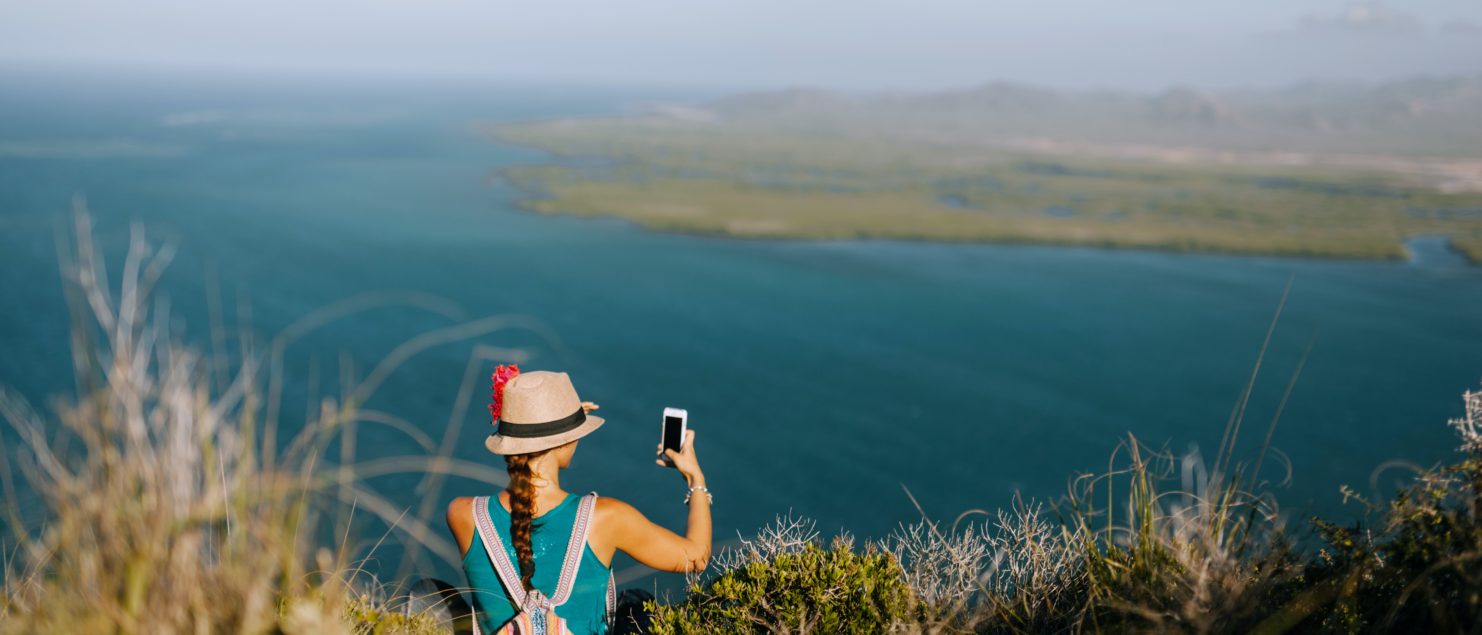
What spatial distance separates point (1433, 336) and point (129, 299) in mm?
38486

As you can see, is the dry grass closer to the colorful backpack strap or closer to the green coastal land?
the colorful backpack strap

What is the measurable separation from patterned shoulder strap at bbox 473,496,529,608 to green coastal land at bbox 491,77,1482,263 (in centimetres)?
4304

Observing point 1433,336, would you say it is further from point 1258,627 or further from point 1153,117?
point 1153,117

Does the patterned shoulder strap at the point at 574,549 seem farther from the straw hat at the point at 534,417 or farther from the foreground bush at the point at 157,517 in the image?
the foreground bush at the point at 157,517

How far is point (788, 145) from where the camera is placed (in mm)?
105125

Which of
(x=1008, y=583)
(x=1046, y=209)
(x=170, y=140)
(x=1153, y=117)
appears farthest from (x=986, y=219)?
(x=1153, y=117)

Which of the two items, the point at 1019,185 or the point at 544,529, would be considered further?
the point at 1019,185

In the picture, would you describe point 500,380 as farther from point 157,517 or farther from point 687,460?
point 157,517

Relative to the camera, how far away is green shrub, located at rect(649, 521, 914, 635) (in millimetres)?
3035

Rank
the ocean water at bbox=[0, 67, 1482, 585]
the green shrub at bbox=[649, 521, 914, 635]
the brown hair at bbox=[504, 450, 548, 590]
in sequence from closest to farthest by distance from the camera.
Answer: the brown hair at bbox=[504, 450, 548, 590] < the green shrub at bbox=[649, 521, 914, 635] < the ocean water at bbox=[0, 67, 1482, 585]

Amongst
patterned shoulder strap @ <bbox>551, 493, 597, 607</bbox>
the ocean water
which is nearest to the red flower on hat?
patterned shoulder strap @ <bbox>551, 493, 597, 607</bbox>

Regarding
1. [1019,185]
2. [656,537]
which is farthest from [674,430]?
[1019,185]

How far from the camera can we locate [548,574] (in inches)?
106

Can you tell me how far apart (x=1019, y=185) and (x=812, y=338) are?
47.3 metres
